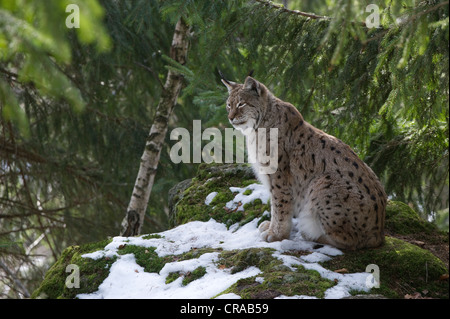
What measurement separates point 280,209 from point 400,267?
4.46ft

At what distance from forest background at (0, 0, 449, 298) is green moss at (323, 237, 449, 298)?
1.45m

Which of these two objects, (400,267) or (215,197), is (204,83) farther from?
(400,267)

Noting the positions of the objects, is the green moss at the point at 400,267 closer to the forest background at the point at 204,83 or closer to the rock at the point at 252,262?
the rock at the point at 252,262

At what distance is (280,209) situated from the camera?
5395mm

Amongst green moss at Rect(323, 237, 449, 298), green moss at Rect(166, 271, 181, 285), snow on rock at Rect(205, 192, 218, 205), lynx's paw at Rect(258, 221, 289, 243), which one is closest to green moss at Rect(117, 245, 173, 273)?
green moss at Rect(166, 271, 181, 285)

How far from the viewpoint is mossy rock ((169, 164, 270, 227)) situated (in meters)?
6.36

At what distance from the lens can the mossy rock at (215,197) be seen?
6.36 meters

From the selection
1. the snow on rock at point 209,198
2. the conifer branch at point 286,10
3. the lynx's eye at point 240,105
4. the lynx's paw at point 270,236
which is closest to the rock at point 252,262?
the lynx's paw at point 270,236

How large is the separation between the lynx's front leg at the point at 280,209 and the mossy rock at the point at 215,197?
78 cm

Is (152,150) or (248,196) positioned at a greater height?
(152,150)

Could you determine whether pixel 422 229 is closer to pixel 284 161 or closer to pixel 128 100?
pixel 284 161

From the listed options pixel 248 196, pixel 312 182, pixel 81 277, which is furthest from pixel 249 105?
pixel 81 277

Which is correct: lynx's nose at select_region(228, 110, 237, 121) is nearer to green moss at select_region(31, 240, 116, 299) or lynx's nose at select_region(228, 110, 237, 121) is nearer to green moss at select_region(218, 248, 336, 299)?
green moss at select_region(218, 248, 336, 299)

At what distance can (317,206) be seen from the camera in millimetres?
5055
